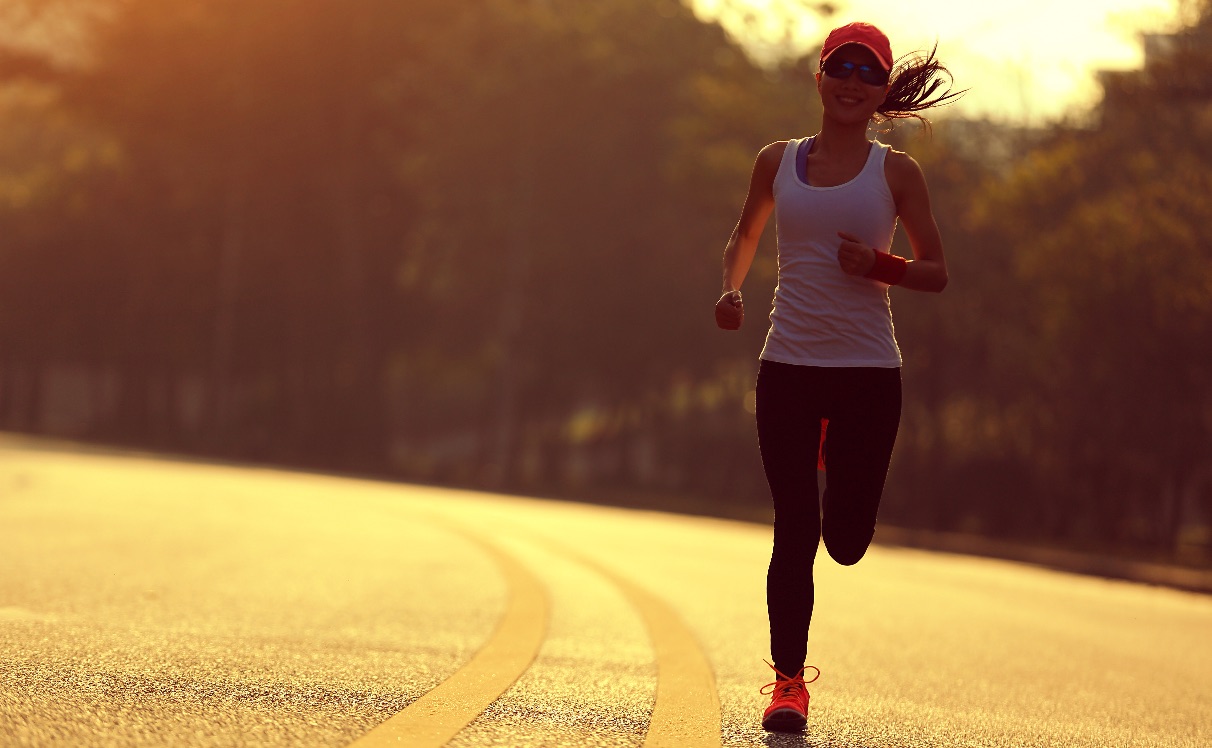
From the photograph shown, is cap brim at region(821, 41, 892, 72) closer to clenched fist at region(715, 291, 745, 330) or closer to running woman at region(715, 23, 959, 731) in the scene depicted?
running woman at region(715, 23, 959, 731)

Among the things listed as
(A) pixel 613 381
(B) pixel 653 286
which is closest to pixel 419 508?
(B) pixel 653 286

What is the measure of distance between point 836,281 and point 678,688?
1703 mm

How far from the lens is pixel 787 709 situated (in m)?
5.29

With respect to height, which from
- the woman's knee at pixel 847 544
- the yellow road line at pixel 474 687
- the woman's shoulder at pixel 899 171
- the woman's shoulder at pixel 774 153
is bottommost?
the yellow road line at pixel 474 687

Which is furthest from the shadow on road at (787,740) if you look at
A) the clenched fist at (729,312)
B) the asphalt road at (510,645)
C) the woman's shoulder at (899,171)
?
the woman's shoulder at (899,171)

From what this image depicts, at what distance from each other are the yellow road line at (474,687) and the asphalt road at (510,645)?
19mm

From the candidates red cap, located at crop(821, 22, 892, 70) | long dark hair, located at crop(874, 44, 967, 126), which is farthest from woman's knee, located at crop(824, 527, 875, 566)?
red cap, located at crop(821, 22, 892, 70)

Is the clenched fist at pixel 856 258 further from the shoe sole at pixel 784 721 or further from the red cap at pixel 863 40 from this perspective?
the shoe sole at pixel 784 721

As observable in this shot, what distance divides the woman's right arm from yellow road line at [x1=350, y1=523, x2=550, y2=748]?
145 cm

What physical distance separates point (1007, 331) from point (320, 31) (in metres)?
25.5

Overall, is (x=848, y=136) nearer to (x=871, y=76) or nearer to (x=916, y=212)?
(x=871, y=76)

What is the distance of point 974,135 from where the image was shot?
104ft

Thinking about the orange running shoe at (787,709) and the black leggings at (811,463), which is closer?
the orange running shoe at (787,709)

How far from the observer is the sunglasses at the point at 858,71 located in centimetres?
543
